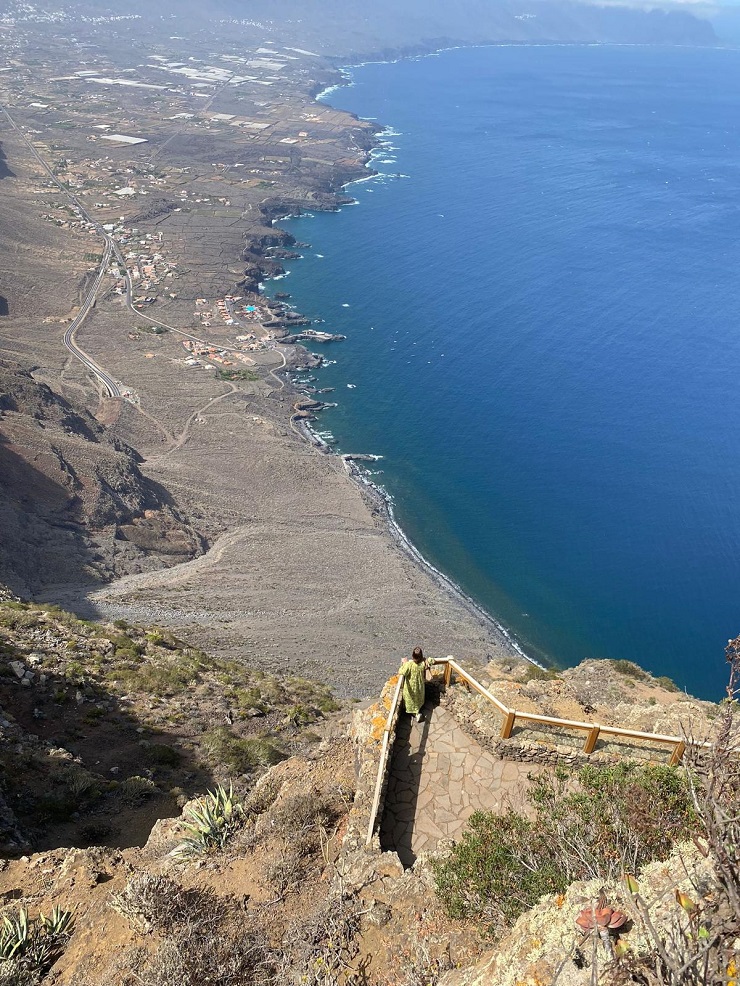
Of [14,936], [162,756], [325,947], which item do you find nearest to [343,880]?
[325,947]

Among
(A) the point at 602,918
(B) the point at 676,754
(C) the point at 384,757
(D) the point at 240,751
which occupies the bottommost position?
(D) the point at 240,751

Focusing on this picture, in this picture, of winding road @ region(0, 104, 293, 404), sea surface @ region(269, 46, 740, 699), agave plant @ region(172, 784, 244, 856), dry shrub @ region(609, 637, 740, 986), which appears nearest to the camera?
dry shrub @ region(609, 637, 740, 986)

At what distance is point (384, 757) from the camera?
10180mm

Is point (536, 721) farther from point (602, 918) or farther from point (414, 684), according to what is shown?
point (602, 918)

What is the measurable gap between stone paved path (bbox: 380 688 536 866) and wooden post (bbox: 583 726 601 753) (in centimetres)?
97

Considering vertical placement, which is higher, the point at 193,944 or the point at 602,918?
the point at 602,918

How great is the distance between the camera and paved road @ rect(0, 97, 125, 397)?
5925 cm

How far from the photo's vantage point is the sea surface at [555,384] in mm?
45781

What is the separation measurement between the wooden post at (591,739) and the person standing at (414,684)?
2629 millimetres

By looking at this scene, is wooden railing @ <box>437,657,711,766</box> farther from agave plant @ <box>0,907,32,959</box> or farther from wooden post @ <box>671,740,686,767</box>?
agave plant @ <box>0,907,32,959</box>

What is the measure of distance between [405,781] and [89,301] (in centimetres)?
7227

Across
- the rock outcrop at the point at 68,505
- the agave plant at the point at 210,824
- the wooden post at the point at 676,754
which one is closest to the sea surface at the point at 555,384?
the rock outcrop at the point at 68,505

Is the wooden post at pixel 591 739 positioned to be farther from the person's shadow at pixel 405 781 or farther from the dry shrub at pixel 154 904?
the dry shrub at pixel 154 904

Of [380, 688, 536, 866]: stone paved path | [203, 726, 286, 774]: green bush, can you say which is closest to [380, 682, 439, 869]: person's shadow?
[380, 688, 536, 866]: stone paved path
